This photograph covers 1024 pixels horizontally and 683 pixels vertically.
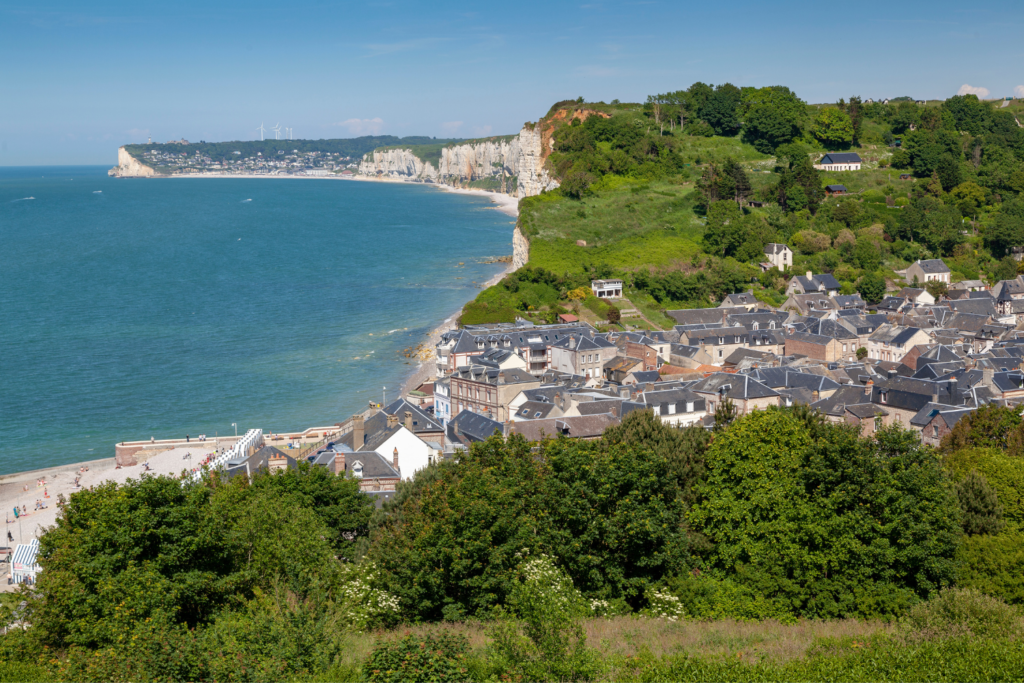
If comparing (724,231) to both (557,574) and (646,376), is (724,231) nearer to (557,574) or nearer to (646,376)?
(646,376)

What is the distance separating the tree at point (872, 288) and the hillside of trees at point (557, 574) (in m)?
47.9

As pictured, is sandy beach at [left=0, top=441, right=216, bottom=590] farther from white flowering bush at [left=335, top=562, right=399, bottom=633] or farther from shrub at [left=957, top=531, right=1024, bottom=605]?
shrub at [left=957, top=531, right=1024, bottom=605]

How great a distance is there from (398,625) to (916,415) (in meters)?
27.2

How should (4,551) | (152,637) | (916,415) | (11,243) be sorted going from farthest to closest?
(11,243), (916,415), (4,551), (152,637)

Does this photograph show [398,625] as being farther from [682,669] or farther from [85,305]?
[85,305]

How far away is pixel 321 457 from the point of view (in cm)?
2875

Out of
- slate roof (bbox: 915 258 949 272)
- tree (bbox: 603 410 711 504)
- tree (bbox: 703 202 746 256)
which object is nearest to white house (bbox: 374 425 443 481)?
tree (bbox: 603 410 711 504)

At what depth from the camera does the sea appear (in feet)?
149

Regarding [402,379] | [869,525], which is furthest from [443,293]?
[869,525]

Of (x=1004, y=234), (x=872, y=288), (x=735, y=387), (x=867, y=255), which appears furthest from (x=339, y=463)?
(x=1004, y=234)

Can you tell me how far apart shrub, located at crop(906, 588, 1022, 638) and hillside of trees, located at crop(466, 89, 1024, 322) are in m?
45.2

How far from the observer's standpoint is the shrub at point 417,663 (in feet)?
36.0

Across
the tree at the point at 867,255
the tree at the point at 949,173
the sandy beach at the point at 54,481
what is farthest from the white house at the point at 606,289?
the tree at the point at 949,173

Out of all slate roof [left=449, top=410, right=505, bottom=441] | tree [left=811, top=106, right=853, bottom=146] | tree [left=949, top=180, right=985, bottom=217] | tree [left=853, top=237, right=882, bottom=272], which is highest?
tree [left=811, top=106, right=853, bottom=146]
